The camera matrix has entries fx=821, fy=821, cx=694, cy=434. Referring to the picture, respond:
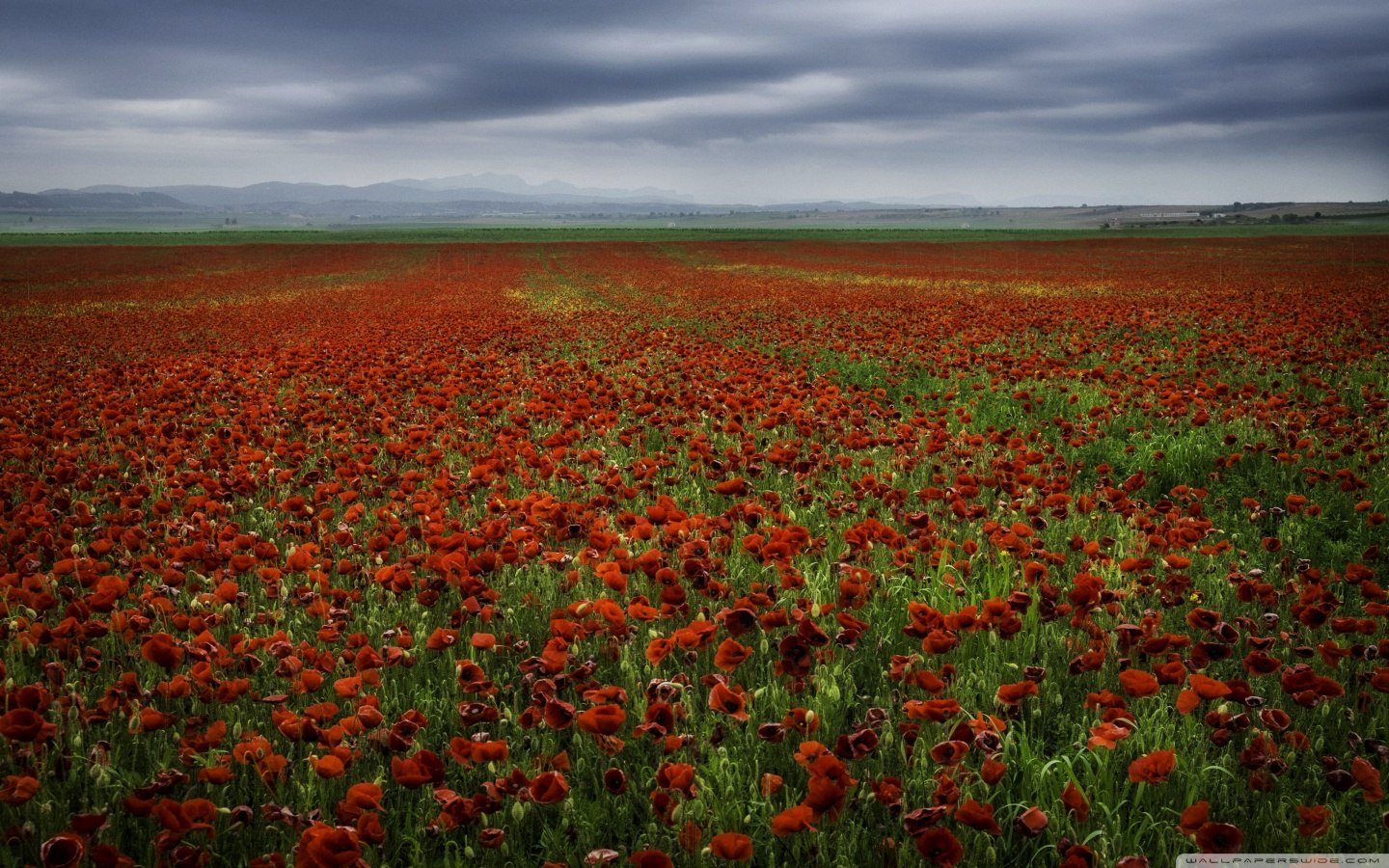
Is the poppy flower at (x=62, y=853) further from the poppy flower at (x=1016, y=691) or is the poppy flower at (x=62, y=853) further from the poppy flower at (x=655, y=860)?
the poppy flower at (x=1016, y=691)

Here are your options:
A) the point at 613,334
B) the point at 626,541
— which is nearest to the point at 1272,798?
the point at 626,541

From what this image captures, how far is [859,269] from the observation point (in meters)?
36.9

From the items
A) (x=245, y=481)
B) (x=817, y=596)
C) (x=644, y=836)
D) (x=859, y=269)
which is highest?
(x=859, y=269)

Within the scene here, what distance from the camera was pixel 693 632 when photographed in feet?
8.45

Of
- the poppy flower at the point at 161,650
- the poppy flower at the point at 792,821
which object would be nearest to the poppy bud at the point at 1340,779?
the poppy flower at the point at 792,821

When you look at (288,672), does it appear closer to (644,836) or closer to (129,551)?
(644,836)

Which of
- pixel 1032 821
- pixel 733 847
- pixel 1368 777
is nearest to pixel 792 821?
pixel 733 847

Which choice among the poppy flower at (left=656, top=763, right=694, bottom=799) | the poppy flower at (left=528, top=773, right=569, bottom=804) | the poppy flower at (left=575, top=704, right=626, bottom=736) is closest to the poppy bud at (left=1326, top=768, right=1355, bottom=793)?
the poppy flower at (left=656, top=763, right=694, bottom=799)

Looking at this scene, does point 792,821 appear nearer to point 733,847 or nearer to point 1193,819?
point 733,847

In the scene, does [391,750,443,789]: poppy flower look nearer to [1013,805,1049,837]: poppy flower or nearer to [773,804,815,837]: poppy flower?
[773,804,815,837]: poppy flower

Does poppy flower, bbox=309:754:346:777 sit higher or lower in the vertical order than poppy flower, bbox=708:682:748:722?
lower

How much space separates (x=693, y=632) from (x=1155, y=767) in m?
1.32

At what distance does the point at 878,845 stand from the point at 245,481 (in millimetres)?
4117

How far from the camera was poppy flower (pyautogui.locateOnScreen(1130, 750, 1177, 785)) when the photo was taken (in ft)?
7.16
